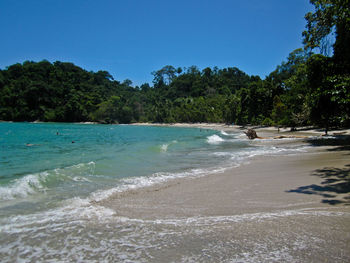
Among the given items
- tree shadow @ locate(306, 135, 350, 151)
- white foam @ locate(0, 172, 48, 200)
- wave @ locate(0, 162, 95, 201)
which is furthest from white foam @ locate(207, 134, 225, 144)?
white foam @ locate(0, 172, 48, 200)

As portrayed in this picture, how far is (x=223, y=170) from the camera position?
10.9 meters

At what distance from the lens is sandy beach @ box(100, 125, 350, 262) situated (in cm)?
359

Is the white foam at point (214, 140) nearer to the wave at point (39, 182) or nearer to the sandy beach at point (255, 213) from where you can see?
the wave at point (39, 182)

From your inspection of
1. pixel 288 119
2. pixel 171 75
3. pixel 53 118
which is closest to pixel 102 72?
pixel 171 75

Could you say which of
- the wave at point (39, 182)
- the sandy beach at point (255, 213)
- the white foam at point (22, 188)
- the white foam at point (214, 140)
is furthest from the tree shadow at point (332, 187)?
the white foam at point (214, 140)

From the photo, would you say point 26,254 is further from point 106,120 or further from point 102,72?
point 102,72

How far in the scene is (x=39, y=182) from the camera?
9.27 m

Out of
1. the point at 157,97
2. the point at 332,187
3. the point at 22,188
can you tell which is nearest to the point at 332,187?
the point at 332,187

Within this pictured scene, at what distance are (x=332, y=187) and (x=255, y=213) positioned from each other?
9.66ft

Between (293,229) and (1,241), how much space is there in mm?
4975

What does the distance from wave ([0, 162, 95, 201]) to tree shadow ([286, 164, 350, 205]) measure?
7.48 meters

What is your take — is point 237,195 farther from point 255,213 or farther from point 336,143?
point 336,143

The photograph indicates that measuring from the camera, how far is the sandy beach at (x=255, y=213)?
3594 mm

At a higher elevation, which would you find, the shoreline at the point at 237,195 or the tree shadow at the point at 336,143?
the tree shadow at the point at 336,143
